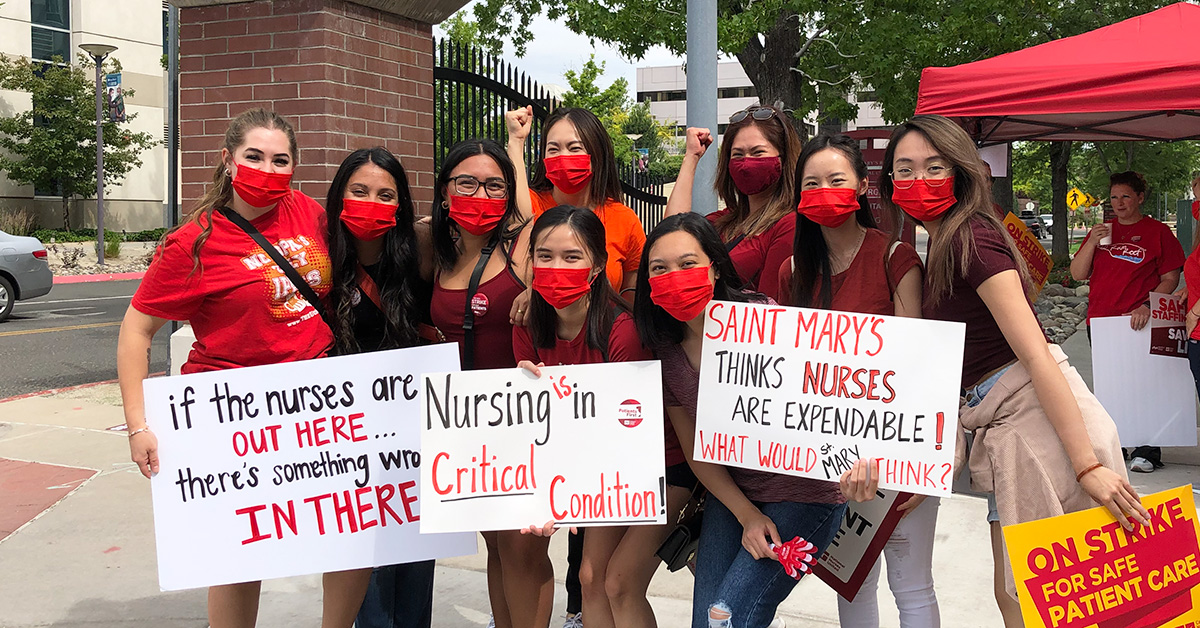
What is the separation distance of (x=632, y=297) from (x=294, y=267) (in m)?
1.13

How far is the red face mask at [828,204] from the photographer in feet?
9.18

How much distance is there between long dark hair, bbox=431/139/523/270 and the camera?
324 centimetres

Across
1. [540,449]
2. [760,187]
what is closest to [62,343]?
[540,449]

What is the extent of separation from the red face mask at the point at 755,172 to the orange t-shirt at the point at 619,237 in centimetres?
41

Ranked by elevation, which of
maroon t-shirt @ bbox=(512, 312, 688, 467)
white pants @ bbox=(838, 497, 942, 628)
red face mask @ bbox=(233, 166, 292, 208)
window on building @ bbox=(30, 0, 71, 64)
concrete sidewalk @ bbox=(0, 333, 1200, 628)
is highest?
window on building @ bbox=(30, 0, 71, 64)

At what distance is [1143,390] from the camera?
6.21 metres

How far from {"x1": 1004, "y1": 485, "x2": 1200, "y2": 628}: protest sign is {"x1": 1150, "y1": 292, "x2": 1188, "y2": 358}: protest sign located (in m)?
4.02

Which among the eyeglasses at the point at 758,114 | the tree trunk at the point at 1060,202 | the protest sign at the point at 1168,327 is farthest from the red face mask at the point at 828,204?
the tree trunk at the point at 1060,202

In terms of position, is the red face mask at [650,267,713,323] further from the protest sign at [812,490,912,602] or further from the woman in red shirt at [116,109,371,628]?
the woman in red shirt at [116,109,371,628]

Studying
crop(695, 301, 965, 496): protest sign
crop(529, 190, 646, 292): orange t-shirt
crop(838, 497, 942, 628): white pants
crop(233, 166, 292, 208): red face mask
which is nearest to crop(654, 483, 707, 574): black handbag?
crop(695, 301, 965, 496): protest sign

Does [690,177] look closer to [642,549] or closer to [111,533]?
[642,549]

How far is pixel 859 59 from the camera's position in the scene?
1344 cm

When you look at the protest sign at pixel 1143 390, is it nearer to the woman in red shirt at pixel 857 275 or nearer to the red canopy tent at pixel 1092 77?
the red canopy tent at pixel 1092 77

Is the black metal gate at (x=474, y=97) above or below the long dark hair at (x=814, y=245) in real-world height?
above
